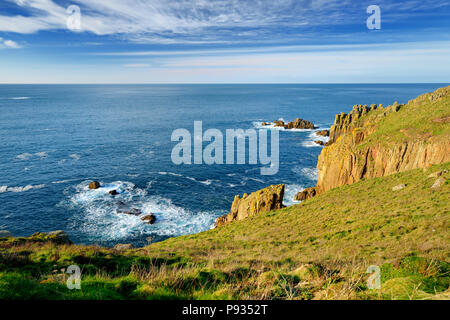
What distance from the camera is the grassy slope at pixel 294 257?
24.2 feet

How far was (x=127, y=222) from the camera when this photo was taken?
1679 inches

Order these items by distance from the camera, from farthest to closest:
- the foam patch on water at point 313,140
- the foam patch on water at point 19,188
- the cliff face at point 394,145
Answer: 1. the foam patch on water at point 313,140
2. the foam patch on water at point 19,188
3. the cliff face at point 394,145

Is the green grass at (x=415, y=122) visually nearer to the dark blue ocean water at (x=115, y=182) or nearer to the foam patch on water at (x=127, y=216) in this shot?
the dark blue ocean water at (x=115, y=182)

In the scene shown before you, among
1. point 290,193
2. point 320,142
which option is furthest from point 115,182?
point 320,142

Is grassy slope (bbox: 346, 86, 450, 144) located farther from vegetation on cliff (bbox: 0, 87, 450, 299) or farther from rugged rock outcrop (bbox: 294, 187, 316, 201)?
rugged rock outcrop (bbox: 294, 187, 316, 201)

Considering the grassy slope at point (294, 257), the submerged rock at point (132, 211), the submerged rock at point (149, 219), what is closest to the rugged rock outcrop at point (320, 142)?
the grassy slope at point (294, 257)

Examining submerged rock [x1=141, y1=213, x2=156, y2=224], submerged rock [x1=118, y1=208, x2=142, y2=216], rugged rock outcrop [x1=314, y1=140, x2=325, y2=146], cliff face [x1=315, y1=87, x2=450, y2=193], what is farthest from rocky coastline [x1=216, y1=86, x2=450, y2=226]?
rugged rock outcrop [x1=314, y1=140, x2=325, y2=146]

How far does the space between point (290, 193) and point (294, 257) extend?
37266 mm

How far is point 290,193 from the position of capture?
51.7 metres

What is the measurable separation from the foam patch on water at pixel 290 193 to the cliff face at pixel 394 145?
17.0ft

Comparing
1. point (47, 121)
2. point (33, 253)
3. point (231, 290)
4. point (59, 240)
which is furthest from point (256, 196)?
point (47, 121)

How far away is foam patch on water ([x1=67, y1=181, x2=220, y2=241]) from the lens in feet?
131
